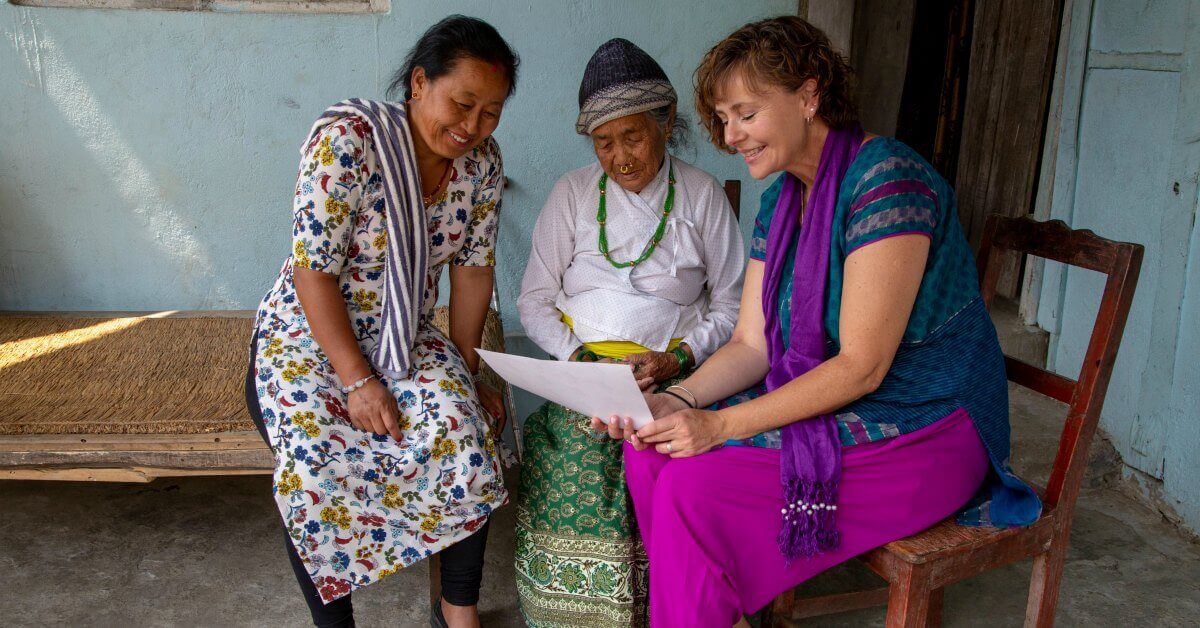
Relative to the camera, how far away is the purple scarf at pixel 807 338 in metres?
1.86

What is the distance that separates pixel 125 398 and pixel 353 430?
1.03 meters

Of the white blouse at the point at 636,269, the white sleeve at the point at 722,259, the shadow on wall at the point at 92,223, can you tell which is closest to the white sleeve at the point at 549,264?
the white blouse at the point at 636,269

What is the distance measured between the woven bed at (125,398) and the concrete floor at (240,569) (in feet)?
1.20

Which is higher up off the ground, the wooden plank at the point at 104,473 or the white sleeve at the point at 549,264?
the white sleeve at the point at 549,264

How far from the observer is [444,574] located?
238 cm

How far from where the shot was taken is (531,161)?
339cm

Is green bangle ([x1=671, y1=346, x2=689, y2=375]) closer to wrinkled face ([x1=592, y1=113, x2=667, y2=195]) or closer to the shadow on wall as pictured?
wrinkled face ([x1=592, y1=113, x2=667, y2=195])

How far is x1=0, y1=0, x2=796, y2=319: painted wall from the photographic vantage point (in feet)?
10.6

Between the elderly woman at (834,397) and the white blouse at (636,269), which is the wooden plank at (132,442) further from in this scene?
the elderly woman at (834,397)

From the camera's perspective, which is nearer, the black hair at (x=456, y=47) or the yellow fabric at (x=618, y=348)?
the black hair at (x=456, y=47)

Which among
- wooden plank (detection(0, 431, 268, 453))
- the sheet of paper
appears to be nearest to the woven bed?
wooden plank (detection(0, 431, 268, 453))

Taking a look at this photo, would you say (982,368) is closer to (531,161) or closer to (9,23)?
(531,161)

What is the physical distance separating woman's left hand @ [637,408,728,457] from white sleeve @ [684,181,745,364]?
28.3 inches

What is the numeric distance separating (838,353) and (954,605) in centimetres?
118
